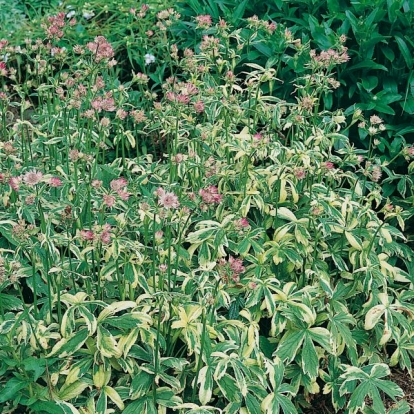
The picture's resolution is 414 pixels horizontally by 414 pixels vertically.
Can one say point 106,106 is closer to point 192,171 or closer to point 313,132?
point 192,171

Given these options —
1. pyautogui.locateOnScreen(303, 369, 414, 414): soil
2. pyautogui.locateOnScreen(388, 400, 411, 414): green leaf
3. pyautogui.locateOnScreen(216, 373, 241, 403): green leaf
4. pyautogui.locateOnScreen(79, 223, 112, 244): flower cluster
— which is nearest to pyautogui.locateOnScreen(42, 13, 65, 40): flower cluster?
pyautogui.locateOnScreen(79, 223, 112, 244): flower cluster

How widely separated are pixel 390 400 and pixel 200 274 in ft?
2.96

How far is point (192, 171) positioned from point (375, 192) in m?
0.70

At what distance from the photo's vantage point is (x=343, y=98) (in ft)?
11.4

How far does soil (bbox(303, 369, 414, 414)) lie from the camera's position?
8.55ft

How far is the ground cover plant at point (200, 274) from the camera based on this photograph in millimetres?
2156

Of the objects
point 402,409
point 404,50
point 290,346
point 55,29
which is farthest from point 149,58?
point 402,409

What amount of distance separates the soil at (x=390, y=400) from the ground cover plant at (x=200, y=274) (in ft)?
0.07

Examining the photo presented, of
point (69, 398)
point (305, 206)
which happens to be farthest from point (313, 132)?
point (69, 398)

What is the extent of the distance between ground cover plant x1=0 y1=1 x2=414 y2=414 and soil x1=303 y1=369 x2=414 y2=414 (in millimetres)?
21

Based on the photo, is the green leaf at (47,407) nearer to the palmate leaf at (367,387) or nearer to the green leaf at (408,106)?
the palmate leaf at (367,387)

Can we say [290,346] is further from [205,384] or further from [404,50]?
[404,50]

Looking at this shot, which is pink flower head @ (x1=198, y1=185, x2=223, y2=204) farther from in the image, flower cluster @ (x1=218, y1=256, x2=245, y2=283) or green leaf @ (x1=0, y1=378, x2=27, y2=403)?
green leaf @ (x1=0, y1=378, x2=27, y2=403)

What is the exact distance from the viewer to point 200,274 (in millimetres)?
2510
